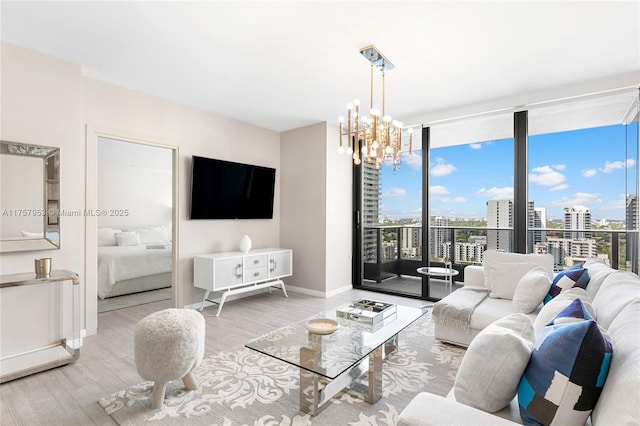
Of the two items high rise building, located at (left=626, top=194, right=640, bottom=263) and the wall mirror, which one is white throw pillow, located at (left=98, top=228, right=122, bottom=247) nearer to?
the wall mirror

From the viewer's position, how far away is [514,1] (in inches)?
79.8

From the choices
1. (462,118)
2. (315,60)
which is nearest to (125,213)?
(315,60)

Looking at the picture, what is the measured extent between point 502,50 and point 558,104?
1.42 m

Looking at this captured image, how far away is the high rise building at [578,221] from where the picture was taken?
12.5 feet

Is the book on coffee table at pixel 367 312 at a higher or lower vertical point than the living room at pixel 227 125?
lower

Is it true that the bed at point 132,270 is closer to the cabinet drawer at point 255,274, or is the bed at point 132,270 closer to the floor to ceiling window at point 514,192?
the cabinet drawer at point 255,274

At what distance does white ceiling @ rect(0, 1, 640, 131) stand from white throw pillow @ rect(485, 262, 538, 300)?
1.87m

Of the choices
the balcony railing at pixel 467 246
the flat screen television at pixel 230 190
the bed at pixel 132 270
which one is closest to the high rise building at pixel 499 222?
the balcony railing at pixel 467 246

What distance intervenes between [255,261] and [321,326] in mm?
2263

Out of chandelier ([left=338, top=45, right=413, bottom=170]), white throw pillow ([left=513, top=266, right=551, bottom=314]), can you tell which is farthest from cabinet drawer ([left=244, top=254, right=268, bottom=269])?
white throw pillow ([left=513, top=266, right=551, bottom=314])

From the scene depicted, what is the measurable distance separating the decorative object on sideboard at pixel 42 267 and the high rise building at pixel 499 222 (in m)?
4.97

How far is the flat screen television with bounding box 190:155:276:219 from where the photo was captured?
159 inches

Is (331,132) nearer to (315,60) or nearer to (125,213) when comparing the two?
(315,60)

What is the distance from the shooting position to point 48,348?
264 cm
